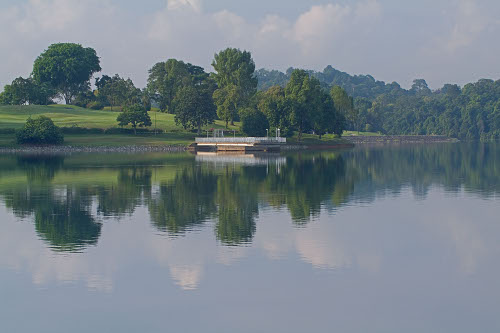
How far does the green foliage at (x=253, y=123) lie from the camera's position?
19138 cm

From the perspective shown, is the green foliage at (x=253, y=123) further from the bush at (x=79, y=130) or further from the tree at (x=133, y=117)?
the bush at (x=79, y=130)

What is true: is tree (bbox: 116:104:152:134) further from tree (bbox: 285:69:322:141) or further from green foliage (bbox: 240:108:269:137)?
tree (bbox: 285:69:322:141)

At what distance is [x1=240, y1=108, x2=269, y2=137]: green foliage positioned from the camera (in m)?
191

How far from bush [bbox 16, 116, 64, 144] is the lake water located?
347ft

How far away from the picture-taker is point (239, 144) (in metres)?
171

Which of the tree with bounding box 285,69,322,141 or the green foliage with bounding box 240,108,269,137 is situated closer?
the tree with bounding box 285,69,322,141

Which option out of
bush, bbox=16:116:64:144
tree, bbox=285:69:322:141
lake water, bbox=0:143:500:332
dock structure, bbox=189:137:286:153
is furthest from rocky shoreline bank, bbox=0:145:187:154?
lake water, bbox=0:143:500:332

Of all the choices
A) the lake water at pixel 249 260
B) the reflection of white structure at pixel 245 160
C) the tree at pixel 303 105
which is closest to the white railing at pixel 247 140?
the tree at pixel 303 105

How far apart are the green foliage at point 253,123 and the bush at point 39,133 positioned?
2035 inches

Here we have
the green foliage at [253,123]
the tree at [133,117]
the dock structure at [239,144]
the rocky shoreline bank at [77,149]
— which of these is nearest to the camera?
the rocky shoreline bank at [77,149]

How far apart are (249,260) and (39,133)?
14525 centimetres

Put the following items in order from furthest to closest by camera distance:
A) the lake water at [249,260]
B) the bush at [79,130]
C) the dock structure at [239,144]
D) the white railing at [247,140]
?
the bush at [79,130]
the white railing at [247,140]
the dock structure at [239,144]
the lake water at [249,260]

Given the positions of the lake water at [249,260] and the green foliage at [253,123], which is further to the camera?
the green foliage at [253,123]

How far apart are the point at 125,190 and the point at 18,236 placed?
2667 centimetres
